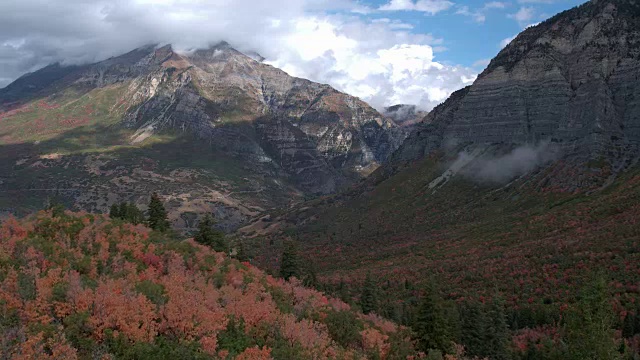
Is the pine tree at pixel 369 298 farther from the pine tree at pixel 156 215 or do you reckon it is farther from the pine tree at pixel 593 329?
the pine tree at pixel 593 329

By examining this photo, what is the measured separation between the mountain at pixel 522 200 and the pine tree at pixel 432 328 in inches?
504

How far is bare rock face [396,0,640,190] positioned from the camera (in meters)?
132

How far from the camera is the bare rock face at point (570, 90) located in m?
132

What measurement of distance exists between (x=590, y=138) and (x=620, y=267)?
74064mm

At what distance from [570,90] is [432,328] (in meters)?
128

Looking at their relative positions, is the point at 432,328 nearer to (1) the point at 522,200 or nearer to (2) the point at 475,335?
(2) the point at 475,335

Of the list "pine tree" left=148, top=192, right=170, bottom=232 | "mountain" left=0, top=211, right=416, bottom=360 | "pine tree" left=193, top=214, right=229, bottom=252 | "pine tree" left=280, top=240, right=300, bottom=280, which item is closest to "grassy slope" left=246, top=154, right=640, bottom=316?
"pine tree" left=280, top=240, right=300, bottom=280

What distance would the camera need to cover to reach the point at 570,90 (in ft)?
476

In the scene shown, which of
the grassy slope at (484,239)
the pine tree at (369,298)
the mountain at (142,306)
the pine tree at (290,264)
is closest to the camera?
the mountain at (142,306)

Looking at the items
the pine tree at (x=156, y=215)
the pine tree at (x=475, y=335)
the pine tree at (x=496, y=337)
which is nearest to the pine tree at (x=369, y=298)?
the pine tree at (x=475, y=335)

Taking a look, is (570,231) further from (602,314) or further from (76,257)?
(76,257)

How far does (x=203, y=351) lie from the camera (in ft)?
64.7

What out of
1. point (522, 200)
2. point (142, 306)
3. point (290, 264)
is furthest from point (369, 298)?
point (522, 200)

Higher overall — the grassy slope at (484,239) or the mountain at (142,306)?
the mountain at (142,306)
